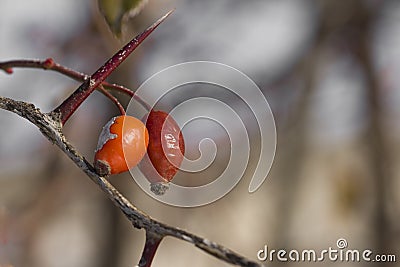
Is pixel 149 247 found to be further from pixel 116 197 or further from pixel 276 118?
pixel 276 118

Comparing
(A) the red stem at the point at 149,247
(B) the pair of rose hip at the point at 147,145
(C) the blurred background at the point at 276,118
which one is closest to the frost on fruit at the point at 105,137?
(B) the pair of rose hip at the point at 147,145

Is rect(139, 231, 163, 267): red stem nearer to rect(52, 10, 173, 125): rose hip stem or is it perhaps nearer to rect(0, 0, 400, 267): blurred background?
rect(52, 10, 173, 125): rose hip stem

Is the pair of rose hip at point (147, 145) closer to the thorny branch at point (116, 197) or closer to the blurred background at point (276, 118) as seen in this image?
the thorny branch at point (116, 197)

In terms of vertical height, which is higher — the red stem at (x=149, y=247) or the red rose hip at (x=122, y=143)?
the red rose hip at (x=122, y=143)

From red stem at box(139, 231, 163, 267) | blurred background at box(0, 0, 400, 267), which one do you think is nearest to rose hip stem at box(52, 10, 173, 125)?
red stem at box(139, 231, 163, 267)

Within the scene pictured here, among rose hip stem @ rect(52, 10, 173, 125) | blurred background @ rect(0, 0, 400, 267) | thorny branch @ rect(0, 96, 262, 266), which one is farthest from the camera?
blurred background @ rect(0, 0, 400, 267)

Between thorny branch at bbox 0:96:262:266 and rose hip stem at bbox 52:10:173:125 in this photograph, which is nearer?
thorny branch at bbox 0:96:262:266

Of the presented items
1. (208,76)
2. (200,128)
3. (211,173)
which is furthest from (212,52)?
(200,128)
